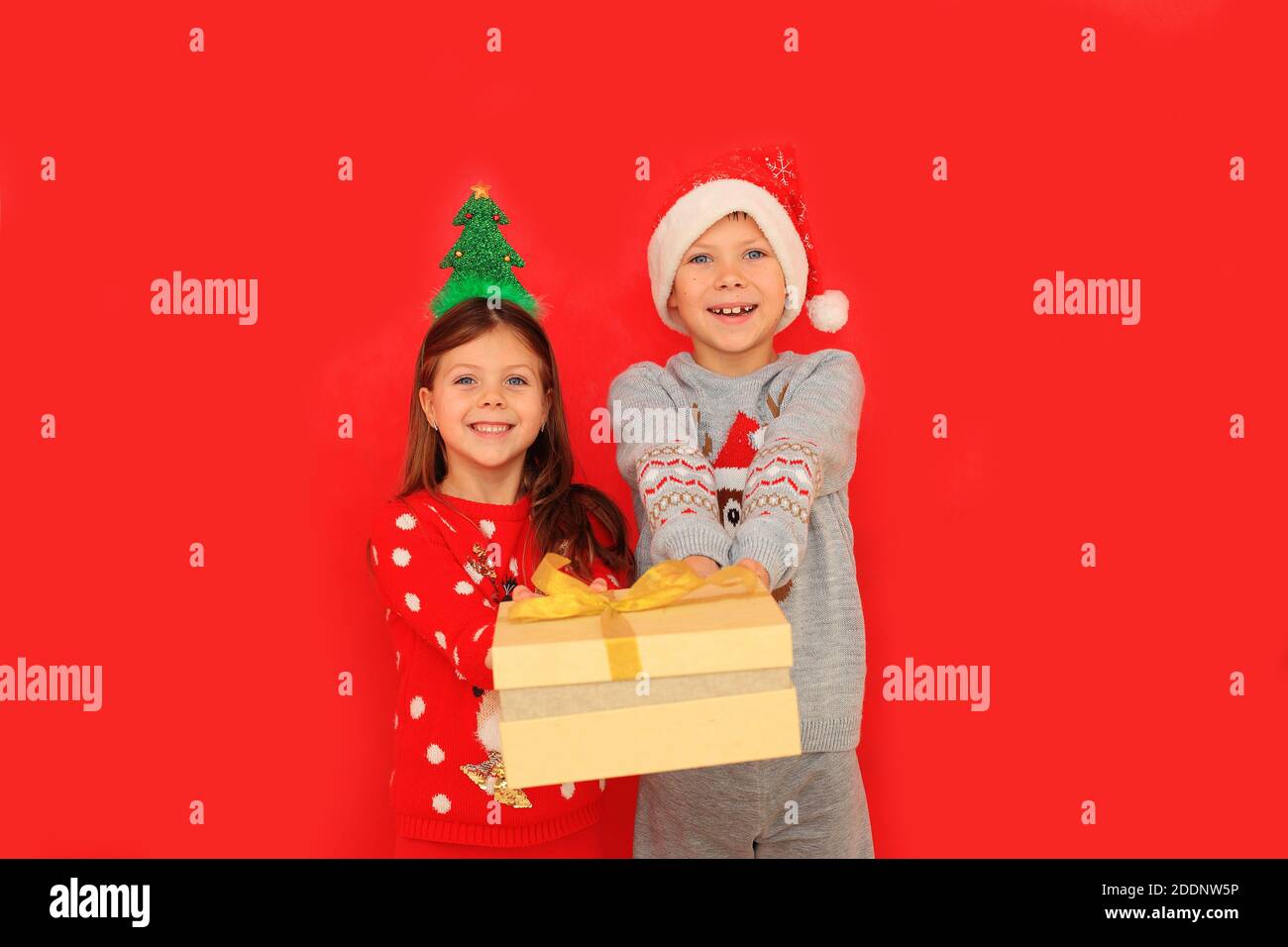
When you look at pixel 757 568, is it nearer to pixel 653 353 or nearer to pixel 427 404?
pixel 427 404

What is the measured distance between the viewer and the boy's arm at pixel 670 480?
1.56m

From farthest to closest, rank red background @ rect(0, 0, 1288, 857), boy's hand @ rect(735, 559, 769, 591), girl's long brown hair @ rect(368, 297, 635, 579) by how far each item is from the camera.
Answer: red background @ rect(0, 0, 1288, 857) → girl's long brown hair @ rect(368, 297, 635, 579) → boy's hand @ rect(735, 559, 769, 591)

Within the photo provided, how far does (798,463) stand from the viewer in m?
1.61

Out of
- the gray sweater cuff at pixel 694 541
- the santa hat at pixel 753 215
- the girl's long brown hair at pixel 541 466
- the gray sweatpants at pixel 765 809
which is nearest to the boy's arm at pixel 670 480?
the gray sweater cuff at pixel 694 541

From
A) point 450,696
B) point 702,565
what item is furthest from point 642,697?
point 450,696

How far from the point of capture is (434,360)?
1.86 metres

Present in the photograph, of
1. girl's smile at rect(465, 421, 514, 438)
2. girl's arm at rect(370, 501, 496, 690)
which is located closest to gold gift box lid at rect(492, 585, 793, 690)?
girl's arm at rect(370, 501, 496, 690)

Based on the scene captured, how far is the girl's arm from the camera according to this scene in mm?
1586

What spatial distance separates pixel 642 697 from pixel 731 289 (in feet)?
2.62

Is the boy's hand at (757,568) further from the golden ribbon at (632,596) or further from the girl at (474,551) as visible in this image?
the girl at (474,551)

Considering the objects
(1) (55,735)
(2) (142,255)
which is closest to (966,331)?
(2) (142,255)

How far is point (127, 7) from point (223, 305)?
591 mm

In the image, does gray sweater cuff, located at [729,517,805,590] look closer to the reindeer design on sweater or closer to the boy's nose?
the reindeer design on sweater

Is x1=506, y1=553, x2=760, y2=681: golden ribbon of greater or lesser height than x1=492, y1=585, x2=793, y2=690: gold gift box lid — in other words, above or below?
above
